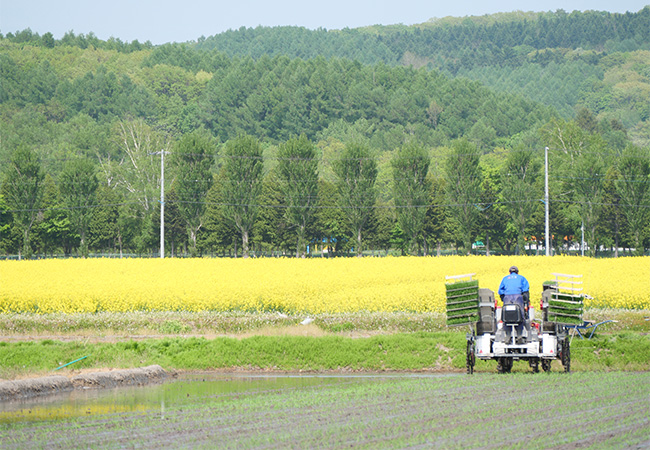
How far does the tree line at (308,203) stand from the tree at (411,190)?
0.41 feet

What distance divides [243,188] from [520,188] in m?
31.8

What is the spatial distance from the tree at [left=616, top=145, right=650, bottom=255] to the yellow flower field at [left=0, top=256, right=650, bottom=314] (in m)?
43.0

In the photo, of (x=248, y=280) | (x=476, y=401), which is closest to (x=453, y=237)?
(x=248, y=280)

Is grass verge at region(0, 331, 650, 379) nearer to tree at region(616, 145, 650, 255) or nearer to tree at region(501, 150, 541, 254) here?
tree at region(616, 145, 650, 255)

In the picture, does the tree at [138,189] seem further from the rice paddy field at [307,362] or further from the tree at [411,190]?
the rice paddy field at [307,362]

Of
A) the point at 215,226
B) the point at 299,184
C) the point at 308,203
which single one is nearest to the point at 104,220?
the point at 215,226

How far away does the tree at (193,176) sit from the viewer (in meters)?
90.6

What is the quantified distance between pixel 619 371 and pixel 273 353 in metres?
8.78

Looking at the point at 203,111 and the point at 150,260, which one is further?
the point at 203,111

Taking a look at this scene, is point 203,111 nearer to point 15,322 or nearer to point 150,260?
point 150,260

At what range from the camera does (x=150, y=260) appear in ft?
181

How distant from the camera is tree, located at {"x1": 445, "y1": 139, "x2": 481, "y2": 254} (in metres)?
93.4

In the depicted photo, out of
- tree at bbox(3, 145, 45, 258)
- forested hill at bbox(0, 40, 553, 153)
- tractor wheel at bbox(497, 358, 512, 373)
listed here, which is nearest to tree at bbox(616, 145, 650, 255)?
tree at bbox(3, 145, 45, 258)

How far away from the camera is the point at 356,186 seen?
95438 millimetres
